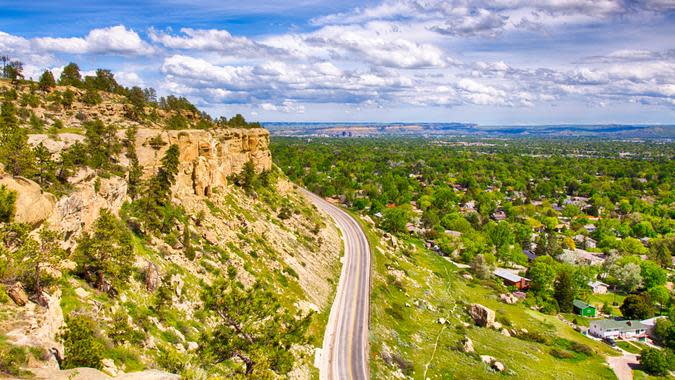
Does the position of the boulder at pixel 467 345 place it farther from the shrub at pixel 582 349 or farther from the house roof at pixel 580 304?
the house roof at pixel 580 304

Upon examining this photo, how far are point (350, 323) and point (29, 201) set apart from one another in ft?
121

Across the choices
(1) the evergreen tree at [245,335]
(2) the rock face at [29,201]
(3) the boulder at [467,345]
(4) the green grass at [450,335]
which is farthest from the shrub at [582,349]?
(2) the rock face at [29,201]

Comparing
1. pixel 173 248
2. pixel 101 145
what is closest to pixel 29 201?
pixel 173 248

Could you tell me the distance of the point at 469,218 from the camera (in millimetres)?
154750

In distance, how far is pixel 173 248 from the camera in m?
42.4

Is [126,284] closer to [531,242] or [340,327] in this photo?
[340,327]

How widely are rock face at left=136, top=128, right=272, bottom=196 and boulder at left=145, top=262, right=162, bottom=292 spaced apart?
18.3 meters

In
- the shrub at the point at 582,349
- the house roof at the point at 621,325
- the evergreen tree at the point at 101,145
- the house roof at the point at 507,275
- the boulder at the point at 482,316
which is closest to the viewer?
the evergreen tree at the point at 101,145

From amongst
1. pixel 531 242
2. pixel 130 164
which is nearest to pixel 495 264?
pixel 531 242

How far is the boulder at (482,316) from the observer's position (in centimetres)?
6919

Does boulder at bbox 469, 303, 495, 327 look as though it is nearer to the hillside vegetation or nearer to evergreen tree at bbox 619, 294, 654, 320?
the hillside vegetation

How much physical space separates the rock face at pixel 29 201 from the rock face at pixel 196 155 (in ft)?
72.7

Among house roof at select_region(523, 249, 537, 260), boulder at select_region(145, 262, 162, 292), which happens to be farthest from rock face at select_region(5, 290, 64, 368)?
house roof at select_region(523, 249, 537, 260)

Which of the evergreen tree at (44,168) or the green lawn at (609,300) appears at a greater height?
the evergreen tree at (44,168)
